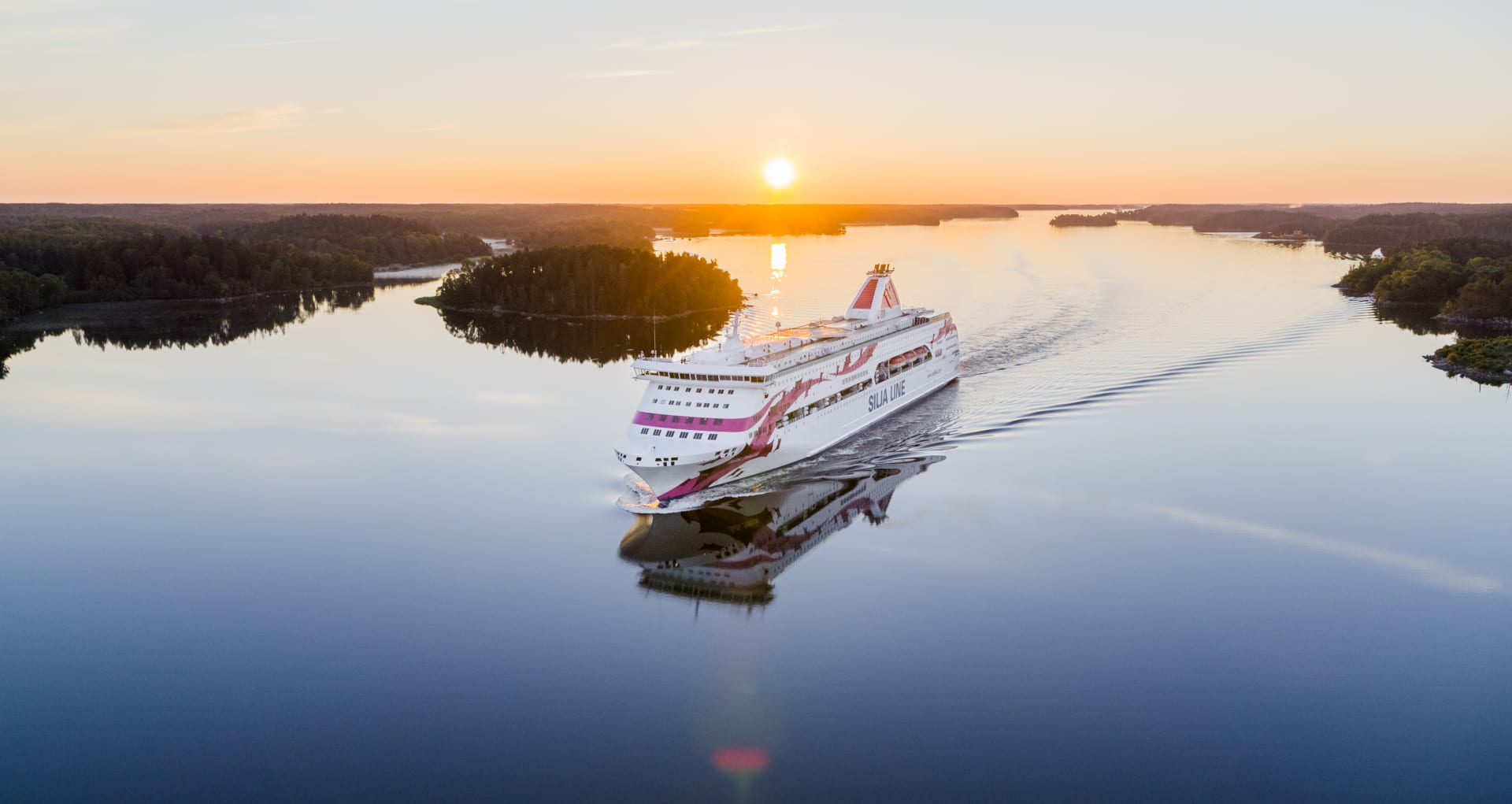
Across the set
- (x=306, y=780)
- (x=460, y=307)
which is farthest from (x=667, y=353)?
(x=306, y=780)

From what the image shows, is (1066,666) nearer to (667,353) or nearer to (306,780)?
(306,780)

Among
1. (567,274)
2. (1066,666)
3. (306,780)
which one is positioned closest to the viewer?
(306,780)

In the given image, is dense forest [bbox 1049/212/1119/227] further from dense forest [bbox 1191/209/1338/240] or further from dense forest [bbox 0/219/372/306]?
dense forest [bbox 0/219/372/306]

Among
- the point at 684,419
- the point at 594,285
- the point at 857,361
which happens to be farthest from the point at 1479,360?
the point at 594,285

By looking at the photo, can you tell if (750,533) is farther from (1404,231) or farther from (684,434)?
(1404,231)

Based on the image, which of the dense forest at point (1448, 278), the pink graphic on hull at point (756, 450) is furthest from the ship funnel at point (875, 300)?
the dense forest at point (1448, 278)

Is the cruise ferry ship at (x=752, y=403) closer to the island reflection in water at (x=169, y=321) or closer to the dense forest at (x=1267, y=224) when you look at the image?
the island reflection in water at (x=169, y=321)
